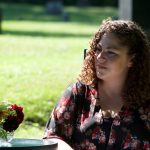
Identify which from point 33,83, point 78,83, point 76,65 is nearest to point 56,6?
point 76,65

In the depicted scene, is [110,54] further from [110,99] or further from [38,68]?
[38,68]

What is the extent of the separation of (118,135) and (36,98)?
21.6ft

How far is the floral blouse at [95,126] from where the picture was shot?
4.64m

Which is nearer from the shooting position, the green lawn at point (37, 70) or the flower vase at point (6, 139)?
the flower vase at point (6, 139)

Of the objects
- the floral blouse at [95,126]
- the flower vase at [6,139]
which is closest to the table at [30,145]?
the flower vase at [6,139]

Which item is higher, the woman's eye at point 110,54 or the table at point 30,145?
the woman's eye at point 110,54

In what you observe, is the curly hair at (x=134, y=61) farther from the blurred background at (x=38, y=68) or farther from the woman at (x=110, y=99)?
the blurred background at (x=38, y=68)

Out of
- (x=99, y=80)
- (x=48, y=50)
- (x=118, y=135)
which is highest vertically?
(x=99, y=80)

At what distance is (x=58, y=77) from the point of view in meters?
13.2

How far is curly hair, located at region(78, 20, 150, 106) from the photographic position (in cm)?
469

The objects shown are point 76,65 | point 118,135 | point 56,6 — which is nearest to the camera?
point 118,135

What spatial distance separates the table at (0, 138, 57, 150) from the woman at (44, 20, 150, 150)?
0.26 m

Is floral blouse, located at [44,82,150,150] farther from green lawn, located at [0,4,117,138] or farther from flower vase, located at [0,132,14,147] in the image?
green lawn, located at [0,4,117,138]

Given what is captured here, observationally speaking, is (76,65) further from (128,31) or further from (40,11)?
(40,11)
